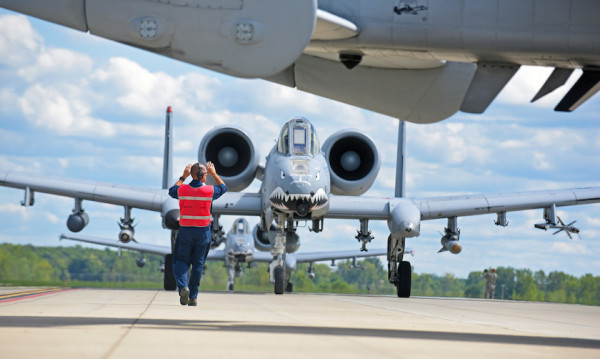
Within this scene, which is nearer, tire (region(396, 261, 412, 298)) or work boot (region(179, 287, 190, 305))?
work boot (region(179, 287, 190, 305))

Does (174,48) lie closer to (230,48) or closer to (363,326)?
(230,48)

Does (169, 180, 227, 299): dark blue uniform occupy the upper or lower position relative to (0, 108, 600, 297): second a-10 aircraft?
lower

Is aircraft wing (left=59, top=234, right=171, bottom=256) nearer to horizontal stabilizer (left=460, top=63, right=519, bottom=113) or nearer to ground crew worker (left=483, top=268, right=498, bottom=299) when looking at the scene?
ground crew worker (left=483, top=268, right=498, bottom=299)

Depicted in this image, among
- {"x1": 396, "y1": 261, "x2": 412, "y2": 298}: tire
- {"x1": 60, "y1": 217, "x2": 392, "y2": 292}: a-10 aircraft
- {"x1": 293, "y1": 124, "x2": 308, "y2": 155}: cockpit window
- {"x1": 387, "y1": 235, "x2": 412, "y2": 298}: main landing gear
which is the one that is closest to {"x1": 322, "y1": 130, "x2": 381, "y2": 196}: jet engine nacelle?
{"x1": 387, "y1": 235, "x2": 412, "y2": 298}: main landing gear

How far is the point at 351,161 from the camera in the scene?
20.7 meters

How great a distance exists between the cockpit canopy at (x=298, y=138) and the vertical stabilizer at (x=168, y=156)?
10406 mm

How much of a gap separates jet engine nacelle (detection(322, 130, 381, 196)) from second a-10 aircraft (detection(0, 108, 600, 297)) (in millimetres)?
25

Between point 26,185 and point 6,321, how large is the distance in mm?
14447

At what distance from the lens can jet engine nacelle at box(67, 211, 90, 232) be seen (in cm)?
2047

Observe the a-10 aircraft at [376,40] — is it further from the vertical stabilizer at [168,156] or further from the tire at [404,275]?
the vertical stabilizer at [168,156]

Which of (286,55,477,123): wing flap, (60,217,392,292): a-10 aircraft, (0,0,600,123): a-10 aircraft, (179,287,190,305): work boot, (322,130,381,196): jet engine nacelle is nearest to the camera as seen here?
(0,0,600,123): a-10 aircraft

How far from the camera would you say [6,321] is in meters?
7.35

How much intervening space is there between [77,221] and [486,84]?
564 inches

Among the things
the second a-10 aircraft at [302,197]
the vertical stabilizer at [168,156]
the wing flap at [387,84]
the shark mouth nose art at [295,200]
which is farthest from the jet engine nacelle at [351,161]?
the wing flap at [387,84]
